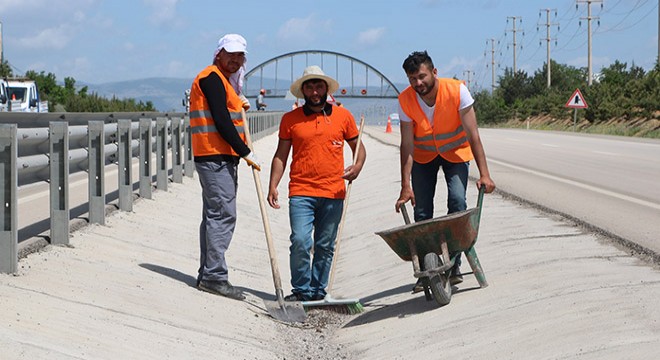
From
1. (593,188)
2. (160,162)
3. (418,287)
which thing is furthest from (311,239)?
(593,188)

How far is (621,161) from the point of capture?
27.2 metres

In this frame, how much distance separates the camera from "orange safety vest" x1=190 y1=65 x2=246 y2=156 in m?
9.47

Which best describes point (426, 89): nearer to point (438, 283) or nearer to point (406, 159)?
point (406, 159)

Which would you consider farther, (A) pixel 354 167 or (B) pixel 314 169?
(A) pixel 354 167

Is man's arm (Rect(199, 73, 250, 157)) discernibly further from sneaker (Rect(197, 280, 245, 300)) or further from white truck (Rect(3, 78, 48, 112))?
white truck (Rect(3, 78, 48, 112))

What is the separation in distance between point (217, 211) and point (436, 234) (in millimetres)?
1817

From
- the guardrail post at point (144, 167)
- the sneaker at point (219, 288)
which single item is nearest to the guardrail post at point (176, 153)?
the guardrail post at point (144, 167)

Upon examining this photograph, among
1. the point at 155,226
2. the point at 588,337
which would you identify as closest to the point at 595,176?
the point at 155,226

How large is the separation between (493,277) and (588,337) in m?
3.02

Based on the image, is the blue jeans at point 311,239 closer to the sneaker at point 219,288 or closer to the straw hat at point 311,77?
the sneaker at point 219,288

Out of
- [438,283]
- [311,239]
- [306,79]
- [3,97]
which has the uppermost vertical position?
[3,97]

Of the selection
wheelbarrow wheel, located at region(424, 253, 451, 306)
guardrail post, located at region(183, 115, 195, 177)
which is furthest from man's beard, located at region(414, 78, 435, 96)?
guardrail post, located at region(183, 115, 195, 177)

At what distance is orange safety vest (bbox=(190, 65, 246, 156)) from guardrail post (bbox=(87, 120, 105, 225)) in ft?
6.41

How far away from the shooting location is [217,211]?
9.59 metres
